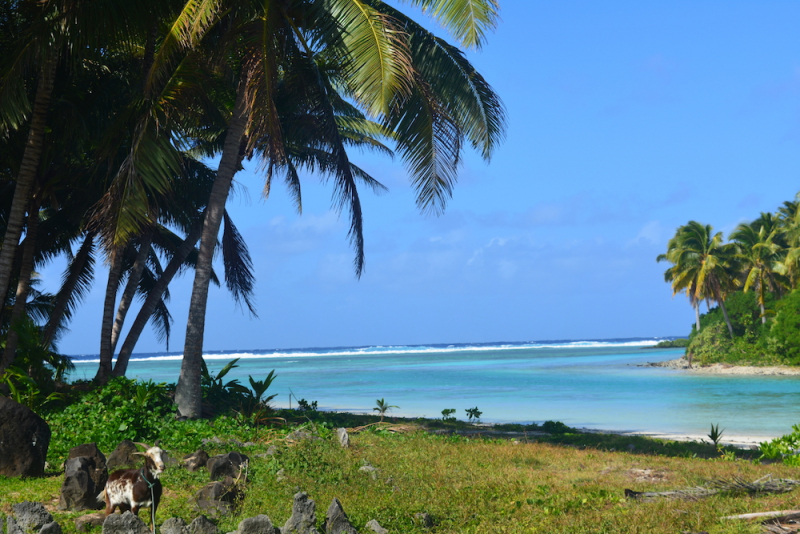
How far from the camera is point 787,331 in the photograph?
33688 millimetres

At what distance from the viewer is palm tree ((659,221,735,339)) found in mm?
38938

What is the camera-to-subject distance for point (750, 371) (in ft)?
114

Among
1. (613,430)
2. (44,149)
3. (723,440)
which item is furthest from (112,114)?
(723,440)

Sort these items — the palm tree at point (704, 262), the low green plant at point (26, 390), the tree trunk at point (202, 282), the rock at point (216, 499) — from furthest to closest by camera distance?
the palm tree at point (704, 262) → the tree trunk at point (202, 282) → the low green plant at point (26, 390) → the rock at point (216, 499)

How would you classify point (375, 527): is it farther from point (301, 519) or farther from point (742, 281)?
point (742, 281)

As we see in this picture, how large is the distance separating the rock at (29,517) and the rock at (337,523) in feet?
6.75

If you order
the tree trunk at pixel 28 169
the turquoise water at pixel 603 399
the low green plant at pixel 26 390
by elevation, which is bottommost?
the turquoise water at pixel 603 399

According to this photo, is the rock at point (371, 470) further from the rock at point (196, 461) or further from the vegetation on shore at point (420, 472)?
the rock at point (196, 461)

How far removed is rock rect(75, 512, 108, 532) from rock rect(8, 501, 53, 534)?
0.33 meters

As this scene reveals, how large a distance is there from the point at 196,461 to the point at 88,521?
1.77 m

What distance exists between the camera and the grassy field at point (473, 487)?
202 inches

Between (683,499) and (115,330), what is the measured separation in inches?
509

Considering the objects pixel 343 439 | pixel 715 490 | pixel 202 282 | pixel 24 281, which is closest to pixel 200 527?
pixel 343 439

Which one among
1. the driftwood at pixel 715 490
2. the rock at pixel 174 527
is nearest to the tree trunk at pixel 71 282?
the rock at pixel 174 527
